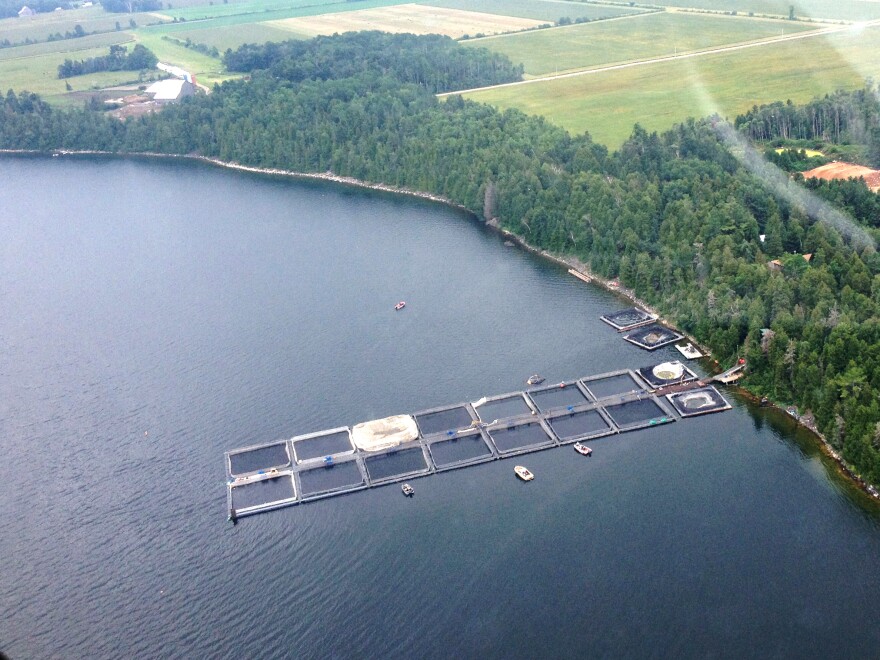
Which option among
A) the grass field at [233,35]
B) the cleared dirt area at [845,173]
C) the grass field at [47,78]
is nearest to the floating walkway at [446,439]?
the cleared dirt area at [845,173]

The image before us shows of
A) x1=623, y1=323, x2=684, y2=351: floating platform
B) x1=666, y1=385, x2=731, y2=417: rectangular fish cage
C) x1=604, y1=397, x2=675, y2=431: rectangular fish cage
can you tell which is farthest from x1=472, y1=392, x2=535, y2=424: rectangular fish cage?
x1=623, y1=323, x2=684, y2=351: floating platform

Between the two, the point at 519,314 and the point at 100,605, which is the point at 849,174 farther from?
the point at 100,605

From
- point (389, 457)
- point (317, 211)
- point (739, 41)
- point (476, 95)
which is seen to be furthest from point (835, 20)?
point (389, 457)

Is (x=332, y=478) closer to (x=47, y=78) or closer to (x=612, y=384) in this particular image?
(x=612, y=384)

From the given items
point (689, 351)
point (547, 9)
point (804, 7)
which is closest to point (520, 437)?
point (689, 351)

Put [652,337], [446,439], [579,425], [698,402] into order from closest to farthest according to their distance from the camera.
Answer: [446,439]
[579,425]
[698,402]
[652,337]

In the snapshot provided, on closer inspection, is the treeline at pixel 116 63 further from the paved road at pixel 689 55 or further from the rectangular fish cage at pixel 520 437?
the rectangular fish cage at pixel 520 437
